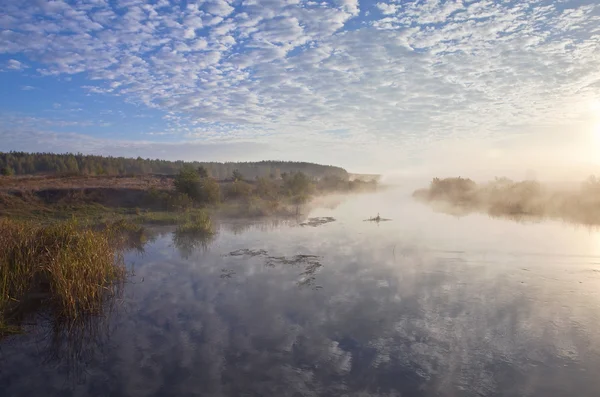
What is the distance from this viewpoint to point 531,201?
106 feet

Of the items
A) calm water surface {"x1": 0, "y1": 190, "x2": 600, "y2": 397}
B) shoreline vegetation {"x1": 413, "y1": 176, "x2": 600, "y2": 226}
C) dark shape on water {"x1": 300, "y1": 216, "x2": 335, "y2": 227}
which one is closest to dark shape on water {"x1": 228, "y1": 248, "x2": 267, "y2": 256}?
calm water surface {"x1": 0, "y1": 190, "x2": 600, "y2": 397}

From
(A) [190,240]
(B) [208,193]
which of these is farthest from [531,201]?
(A) [190,240]

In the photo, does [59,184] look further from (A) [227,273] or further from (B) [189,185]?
(A) [227,273]

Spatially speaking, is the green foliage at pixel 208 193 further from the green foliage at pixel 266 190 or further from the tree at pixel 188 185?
the green foliage at pixel 266 190

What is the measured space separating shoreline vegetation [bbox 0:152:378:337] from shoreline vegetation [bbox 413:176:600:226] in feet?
55.3

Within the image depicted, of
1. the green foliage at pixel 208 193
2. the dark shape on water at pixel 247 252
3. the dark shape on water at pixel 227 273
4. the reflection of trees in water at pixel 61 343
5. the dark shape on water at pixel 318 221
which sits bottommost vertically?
the reflection of trees in water at pixel 61 343

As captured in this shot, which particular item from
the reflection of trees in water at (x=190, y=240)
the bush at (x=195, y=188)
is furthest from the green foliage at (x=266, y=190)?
the reflection of trees in water at (x=190, y=240)

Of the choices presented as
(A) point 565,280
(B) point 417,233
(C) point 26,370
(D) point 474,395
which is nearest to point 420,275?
(A) point 565,280

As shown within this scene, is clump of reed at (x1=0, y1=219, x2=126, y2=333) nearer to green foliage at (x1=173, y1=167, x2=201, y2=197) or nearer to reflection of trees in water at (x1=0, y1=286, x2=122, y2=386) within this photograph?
reflection of trees in water at (x1=0, y1=286, x2=122, y2=386)

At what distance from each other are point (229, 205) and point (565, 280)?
27.3 metres

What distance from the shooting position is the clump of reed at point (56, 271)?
933cm

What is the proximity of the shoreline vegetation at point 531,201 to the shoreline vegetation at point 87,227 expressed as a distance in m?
16.9

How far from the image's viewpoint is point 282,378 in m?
7.00

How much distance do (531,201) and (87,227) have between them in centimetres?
3210
